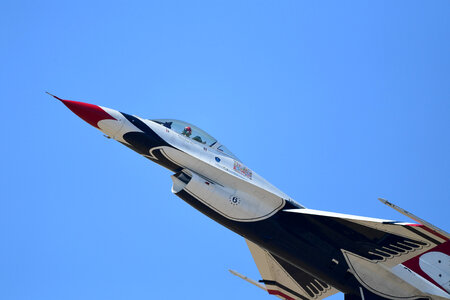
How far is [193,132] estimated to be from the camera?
1850 cm

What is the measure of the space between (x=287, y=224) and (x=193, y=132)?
3.61m

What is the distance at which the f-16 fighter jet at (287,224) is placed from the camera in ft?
57.5

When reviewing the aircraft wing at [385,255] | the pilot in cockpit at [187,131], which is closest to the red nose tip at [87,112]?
the pilot in cockpit at [187,131]

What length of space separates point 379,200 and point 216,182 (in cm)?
469

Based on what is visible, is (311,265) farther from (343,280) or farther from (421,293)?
(421,293)

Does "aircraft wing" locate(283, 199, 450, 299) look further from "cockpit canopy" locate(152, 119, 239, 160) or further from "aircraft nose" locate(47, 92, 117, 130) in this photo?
"aircraft nose" locate(47, 92, 117, 130)

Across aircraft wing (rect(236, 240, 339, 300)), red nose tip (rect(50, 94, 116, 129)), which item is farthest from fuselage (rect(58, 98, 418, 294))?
aircraft wing (rect(236, 240, 339, 300))

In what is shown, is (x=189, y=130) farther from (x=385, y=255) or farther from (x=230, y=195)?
(x=385, y=255)

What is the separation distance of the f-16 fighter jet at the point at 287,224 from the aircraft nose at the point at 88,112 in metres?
0.03

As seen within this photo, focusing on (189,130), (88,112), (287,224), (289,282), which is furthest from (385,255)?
(88,112)

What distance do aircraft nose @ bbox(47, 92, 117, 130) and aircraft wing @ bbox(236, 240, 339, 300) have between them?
24.7 ft

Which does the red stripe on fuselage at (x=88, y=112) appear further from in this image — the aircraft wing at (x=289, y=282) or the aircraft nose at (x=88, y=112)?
the aircraft wing at (x=289, y=282)

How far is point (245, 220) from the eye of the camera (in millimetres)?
17750

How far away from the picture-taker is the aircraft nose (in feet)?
56.4
